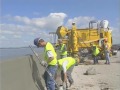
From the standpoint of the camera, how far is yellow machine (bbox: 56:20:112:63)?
2212 centimetres

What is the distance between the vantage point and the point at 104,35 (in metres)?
25.6

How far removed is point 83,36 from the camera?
25.2m

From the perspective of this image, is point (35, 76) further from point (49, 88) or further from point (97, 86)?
point (97, 86)

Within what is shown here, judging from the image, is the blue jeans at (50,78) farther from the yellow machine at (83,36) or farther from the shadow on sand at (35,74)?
the yellow machine at (83,36)

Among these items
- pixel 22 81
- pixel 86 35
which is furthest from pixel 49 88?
pixel 86 35

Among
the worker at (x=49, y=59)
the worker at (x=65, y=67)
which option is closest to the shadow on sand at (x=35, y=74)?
the worker at (x=49, y=59)

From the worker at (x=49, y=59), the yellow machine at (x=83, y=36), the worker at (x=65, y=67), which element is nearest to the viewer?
the worker at (x=49, y=59)

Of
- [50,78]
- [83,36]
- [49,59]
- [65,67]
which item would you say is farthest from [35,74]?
[83,36]

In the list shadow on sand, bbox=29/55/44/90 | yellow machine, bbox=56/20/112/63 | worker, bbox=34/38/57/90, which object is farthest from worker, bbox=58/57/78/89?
yellow machine, bbox=56/20/112/63

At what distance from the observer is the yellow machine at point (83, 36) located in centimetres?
2212

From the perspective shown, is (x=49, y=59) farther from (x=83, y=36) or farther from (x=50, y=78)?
(x=83, y=36)

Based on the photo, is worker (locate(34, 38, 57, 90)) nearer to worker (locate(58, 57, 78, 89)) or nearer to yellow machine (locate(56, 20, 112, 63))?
worker (locate(58, 57, 78, 89))

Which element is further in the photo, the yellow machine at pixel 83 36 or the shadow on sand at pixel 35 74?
the yellow machine at pixel 83 36

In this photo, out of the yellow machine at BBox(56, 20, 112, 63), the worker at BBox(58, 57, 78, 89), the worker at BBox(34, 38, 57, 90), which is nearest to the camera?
the worker at BBox(34, 38, 57, 90)
